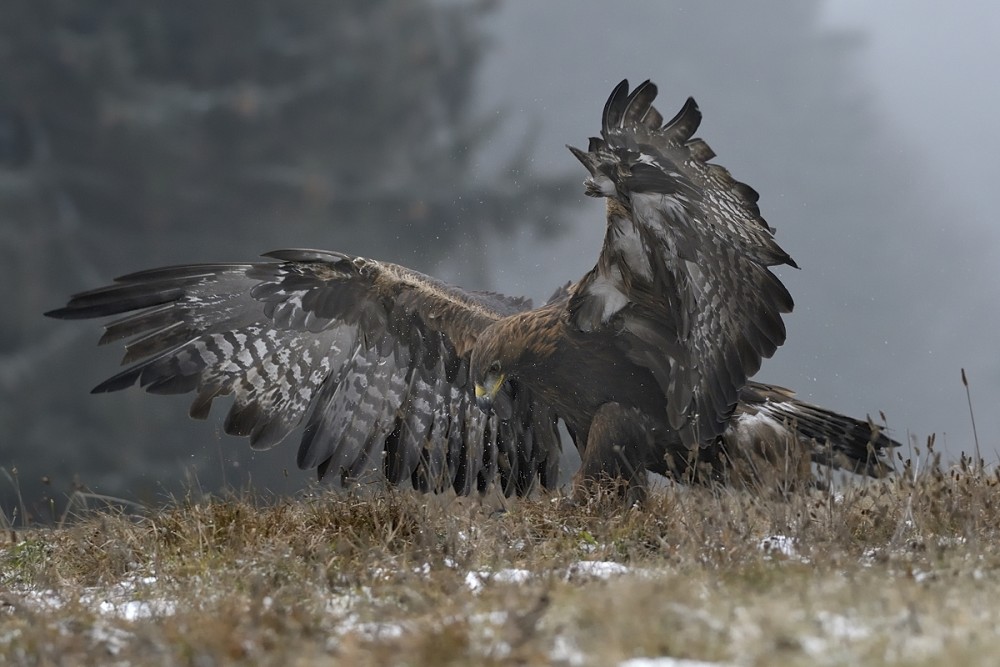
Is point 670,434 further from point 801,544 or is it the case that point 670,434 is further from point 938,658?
point 938,658

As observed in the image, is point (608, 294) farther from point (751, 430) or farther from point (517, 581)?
point (517, 581)

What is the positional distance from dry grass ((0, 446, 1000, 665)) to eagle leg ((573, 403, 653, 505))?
6.9 inches

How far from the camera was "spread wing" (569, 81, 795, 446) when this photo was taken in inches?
188

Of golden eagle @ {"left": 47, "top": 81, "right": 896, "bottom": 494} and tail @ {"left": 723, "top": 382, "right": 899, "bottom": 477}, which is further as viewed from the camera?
tail @ {"left": 723, "top": 382, "right": 899, "bottom": 477}

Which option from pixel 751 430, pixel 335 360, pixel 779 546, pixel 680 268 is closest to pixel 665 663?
pixel 779 546

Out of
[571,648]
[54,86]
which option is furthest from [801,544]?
[54,86]

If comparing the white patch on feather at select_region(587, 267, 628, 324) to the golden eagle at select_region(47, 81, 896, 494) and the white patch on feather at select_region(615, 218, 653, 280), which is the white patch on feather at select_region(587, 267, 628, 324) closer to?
the golden eagle at select_region(47, 81, 896, 494)

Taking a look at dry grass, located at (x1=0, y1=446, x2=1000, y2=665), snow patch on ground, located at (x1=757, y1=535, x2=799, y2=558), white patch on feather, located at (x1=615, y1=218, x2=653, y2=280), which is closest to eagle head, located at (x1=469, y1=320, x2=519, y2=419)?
dry grass, located at (x1=0, y1=446, x2=1000, y2=665)

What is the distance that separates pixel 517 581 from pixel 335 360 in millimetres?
3255

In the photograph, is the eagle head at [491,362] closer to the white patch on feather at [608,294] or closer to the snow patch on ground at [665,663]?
the white patch on feather at [608,294]

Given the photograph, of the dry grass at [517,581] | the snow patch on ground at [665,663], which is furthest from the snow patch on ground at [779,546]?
the snow patch on ground at [665,663]

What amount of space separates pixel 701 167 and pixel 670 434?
166 cm

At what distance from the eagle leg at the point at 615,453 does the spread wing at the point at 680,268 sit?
0.25 meters

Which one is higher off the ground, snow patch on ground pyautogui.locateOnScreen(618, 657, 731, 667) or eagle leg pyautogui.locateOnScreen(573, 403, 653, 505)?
eagle leg pyautogui.locateOnScreen(573, 403, 653, 505)
